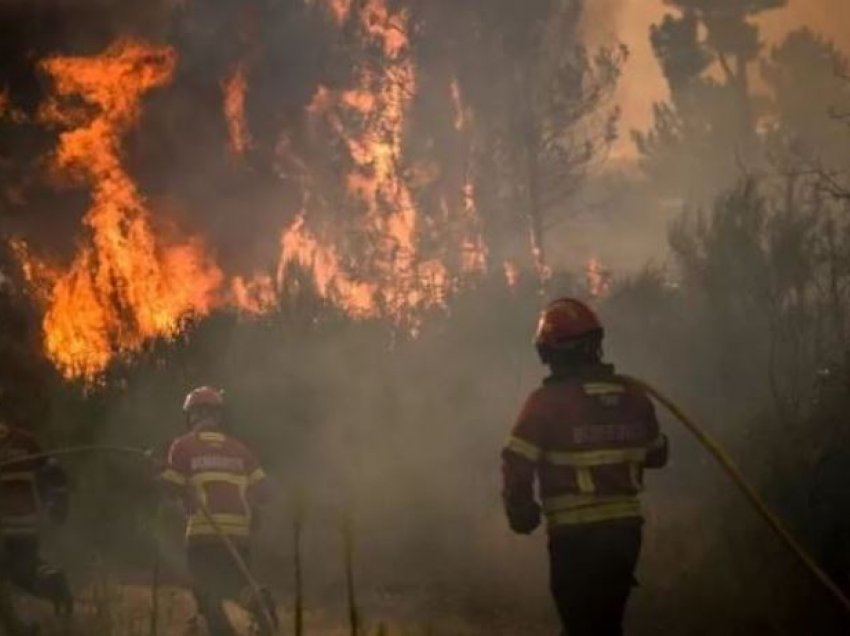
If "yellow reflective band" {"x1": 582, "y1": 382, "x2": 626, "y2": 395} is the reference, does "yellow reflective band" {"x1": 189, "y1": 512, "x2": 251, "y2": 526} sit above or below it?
below

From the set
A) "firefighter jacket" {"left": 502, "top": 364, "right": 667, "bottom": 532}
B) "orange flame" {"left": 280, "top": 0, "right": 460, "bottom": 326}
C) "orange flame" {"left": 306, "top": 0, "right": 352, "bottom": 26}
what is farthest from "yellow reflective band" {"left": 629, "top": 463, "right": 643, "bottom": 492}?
"orange flame" {"left": 306, "top": 0, "right": 352, "bottom": 26}

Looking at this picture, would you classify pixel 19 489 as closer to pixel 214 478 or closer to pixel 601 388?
pixel 214 478

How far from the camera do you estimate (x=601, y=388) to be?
620 cm

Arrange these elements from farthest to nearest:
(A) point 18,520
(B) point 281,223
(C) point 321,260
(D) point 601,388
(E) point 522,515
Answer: (C) point 321,260
(B) point 281,223
(A) point 18,520
(D) point 601,388
(E) point 522,515

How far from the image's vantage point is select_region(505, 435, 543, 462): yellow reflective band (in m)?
6.06

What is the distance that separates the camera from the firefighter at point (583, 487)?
6.07m

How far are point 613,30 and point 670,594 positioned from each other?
3127 cm

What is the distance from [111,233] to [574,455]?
18.7 m

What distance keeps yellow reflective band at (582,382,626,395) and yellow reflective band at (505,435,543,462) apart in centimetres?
40

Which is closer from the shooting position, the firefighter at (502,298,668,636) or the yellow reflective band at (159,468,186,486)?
the firefighter at (502,298,668,636)

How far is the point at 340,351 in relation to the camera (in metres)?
17.0

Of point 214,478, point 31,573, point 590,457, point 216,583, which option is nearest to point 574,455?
point 590,457

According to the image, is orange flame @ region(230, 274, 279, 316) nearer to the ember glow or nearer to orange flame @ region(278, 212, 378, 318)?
the ember glow

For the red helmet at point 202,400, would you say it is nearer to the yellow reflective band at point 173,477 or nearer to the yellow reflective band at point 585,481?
the yellow reflective band at point 173,477
